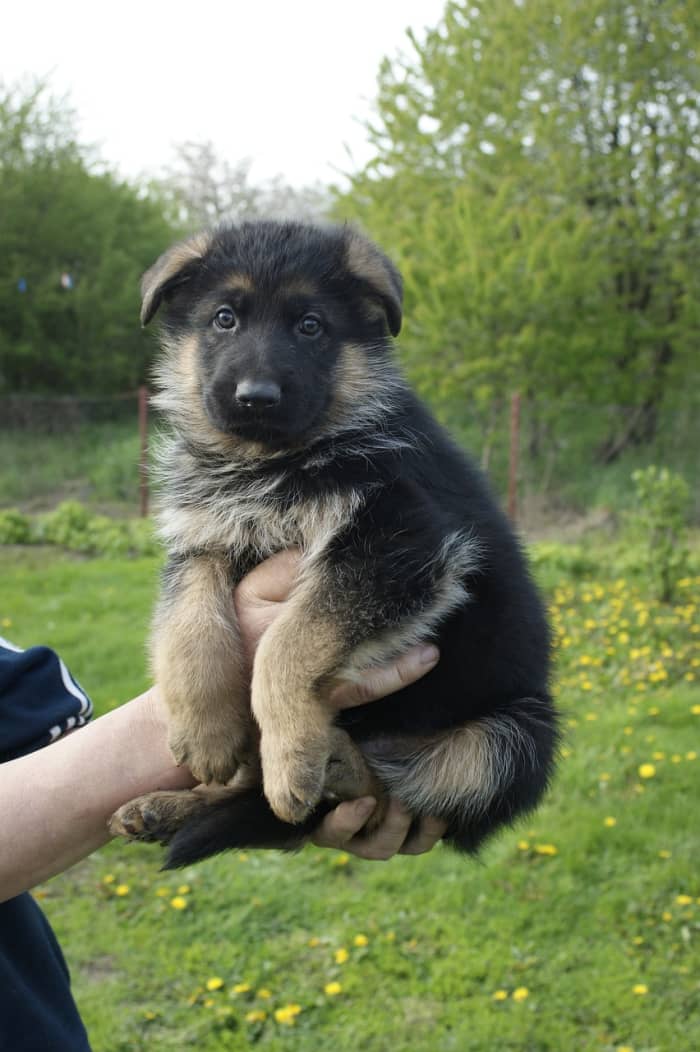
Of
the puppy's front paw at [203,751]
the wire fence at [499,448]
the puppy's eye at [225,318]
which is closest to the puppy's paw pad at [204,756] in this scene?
the puppy's front paw at [203,751]

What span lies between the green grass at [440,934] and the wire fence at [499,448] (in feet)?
22.7

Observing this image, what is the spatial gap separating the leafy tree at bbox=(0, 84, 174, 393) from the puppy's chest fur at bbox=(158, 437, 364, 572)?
61.4ft

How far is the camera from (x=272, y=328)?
Result: 8.09 feet

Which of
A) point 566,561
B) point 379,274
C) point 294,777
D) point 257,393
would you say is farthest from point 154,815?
point 566,561

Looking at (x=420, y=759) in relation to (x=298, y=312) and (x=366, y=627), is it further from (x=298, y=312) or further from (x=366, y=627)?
(x=298, y=312)

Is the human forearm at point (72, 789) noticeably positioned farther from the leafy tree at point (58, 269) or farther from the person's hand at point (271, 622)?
the leafy tree at point (58, 269)

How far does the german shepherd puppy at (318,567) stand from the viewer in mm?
2123

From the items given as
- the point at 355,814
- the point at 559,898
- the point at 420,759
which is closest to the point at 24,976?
the point at 355,814

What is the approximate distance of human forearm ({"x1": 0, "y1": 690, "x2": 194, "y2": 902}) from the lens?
6.09 ft

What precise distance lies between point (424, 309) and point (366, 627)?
482 inches

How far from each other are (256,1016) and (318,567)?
259cm

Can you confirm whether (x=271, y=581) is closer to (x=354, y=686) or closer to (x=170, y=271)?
(x=354, y=686)

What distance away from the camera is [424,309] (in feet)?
45.6

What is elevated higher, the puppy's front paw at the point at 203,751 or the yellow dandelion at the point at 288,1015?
the puppy's front paw at the point at 203,751
